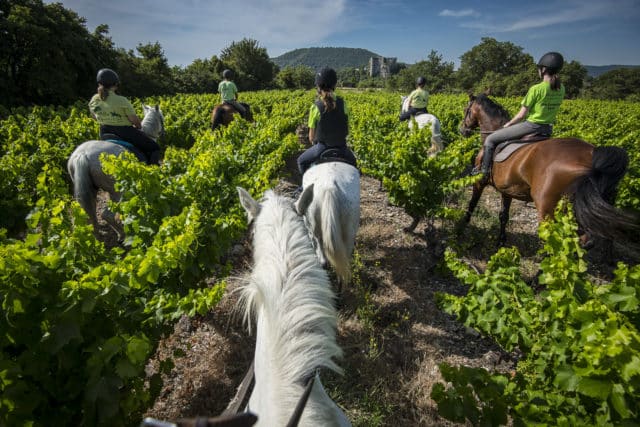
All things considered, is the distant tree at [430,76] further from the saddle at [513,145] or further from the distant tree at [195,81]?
the saddle at [513,145]

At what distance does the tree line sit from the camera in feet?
71.7

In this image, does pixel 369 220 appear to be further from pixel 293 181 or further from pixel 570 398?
pixel 570 398

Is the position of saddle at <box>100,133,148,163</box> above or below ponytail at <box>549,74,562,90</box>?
below

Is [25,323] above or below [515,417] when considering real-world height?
above

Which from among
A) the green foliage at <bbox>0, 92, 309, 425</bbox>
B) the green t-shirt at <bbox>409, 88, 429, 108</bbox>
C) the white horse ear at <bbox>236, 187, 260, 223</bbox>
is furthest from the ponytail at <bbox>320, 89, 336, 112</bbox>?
the green t-shirt at <bbox>409, 88, 429, 108</bbox>

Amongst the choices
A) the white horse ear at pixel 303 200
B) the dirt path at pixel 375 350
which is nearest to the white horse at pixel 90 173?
the dirt path at pixel 375 350

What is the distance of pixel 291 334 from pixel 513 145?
5423 mm

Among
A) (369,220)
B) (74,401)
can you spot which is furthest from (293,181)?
(74,401)

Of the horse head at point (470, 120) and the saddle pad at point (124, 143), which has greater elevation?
the horse head at point (470, 120)

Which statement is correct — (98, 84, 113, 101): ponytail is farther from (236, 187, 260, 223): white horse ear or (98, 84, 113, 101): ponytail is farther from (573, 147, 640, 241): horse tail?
(573, 147, 640, 241): horse tail

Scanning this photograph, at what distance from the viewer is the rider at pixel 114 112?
195 inches

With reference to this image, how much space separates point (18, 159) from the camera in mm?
4902

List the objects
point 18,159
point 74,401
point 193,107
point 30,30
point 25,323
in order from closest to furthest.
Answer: point 25,323 < point 74,401 < point 18,159 < point 193,107 < point 30,30

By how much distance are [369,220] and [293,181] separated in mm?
3645
